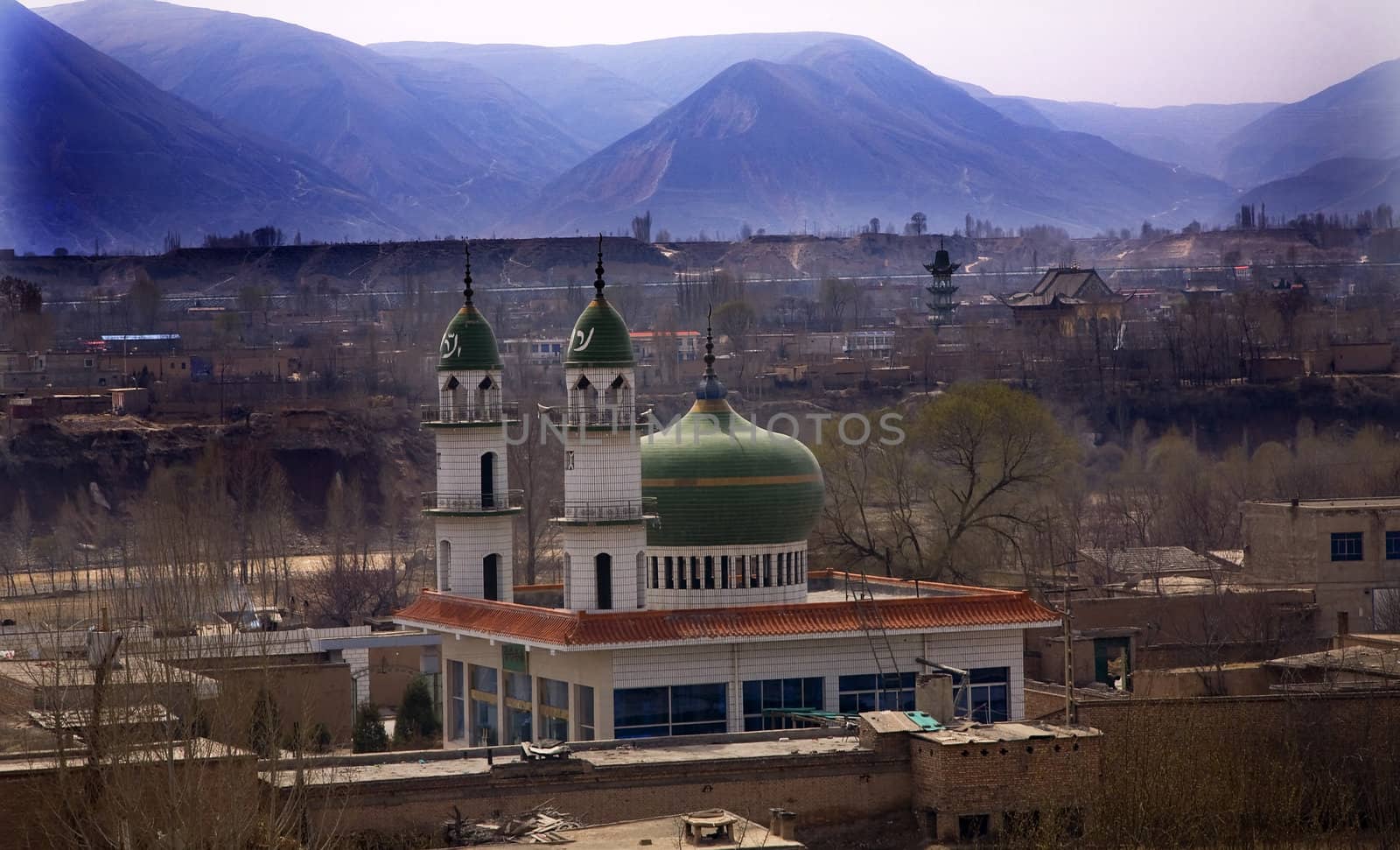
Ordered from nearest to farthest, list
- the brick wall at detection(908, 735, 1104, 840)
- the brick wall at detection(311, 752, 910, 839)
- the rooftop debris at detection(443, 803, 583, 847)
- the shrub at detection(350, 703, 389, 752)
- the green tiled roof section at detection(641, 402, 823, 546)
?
the rooftop debris at detection(443, 803, 583, 847) < the brick wall at detection(311, 752, 910, 839) < the brick wall at detection(908, 735, 1104, 840) < the shrub at detection(350, 703, 389, 752) < the green tiled roof section at detection(641, 402, 823, 546)

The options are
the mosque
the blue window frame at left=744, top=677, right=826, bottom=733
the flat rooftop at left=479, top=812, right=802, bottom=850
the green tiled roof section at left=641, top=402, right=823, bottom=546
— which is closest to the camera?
the flat rooftop at left=479, top=812, right=802, bottom=850

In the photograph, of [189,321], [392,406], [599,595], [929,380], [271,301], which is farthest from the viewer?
[271,301]

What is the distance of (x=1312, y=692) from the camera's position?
106 feet

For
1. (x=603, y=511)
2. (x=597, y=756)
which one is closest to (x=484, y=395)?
(x=603, y=511)

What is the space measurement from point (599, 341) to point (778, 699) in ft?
18.7

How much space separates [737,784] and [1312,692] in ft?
27.2

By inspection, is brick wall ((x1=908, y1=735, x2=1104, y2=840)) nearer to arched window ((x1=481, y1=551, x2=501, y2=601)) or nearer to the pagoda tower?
arched window ((x1=481, y1=551, x2=501, y2=601))

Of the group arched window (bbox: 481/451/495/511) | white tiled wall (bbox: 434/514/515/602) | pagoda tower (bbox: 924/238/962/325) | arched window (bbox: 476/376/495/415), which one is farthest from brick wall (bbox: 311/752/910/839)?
pagoda tower (bbox: 924/238/962/325)

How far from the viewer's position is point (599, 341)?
35.4 meters

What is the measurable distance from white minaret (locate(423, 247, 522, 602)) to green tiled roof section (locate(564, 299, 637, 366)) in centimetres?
180

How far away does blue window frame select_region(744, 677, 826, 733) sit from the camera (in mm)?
34125

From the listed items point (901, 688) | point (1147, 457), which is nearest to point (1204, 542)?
point (1147, 457)

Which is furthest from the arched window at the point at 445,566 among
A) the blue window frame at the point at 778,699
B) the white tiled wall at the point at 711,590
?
the blue window frame at the point at 778,699

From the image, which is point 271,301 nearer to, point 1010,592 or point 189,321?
point 189,321
